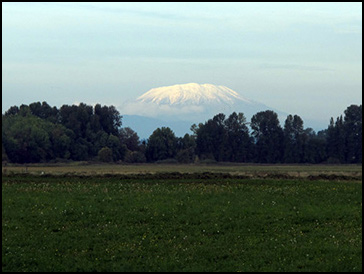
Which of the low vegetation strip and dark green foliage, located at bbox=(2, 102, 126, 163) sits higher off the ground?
dark green foliage, located at bbox=(2, 102, 126, 163)

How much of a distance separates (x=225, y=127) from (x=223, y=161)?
11.6 m

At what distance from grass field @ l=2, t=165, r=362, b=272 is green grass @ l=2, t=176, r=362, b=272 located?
46 mm

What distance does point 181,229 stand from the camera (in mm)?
28406

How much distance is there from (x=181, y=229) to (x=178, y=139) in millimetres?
121667

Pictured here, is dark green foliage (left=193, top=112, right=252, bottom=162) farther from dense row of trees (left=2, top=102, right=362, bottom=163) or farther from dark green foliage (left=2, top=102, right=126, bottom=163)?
dark green foliage (left=2, top=102, right=126, bottom=163)

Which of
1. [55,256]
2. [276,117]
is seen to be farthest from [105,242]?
[276,117]

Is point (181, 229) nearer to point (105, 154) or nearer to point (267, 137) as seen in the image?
point (105, 154)

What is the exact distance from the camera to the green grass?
2209 cm

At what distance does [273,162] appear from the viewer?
143000mm

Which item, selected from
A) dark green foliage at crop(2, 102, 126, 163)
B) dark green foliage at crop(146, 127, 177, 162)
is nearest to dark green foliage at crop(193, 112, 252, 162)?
dark green foliage at crop(146, 127, 177, 162)

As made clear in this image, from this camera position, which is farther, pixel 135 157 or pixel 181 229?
pixel 135 157

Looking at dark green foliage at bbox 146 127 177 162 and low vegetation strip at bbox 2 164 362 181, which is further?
dark green foliage at bbox 146 127 177 162

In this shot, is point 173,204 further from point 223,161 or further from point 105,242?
point 223,161

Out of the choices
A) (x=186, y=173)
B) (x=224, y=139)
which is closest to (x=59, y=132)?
(x=224, y=139)
